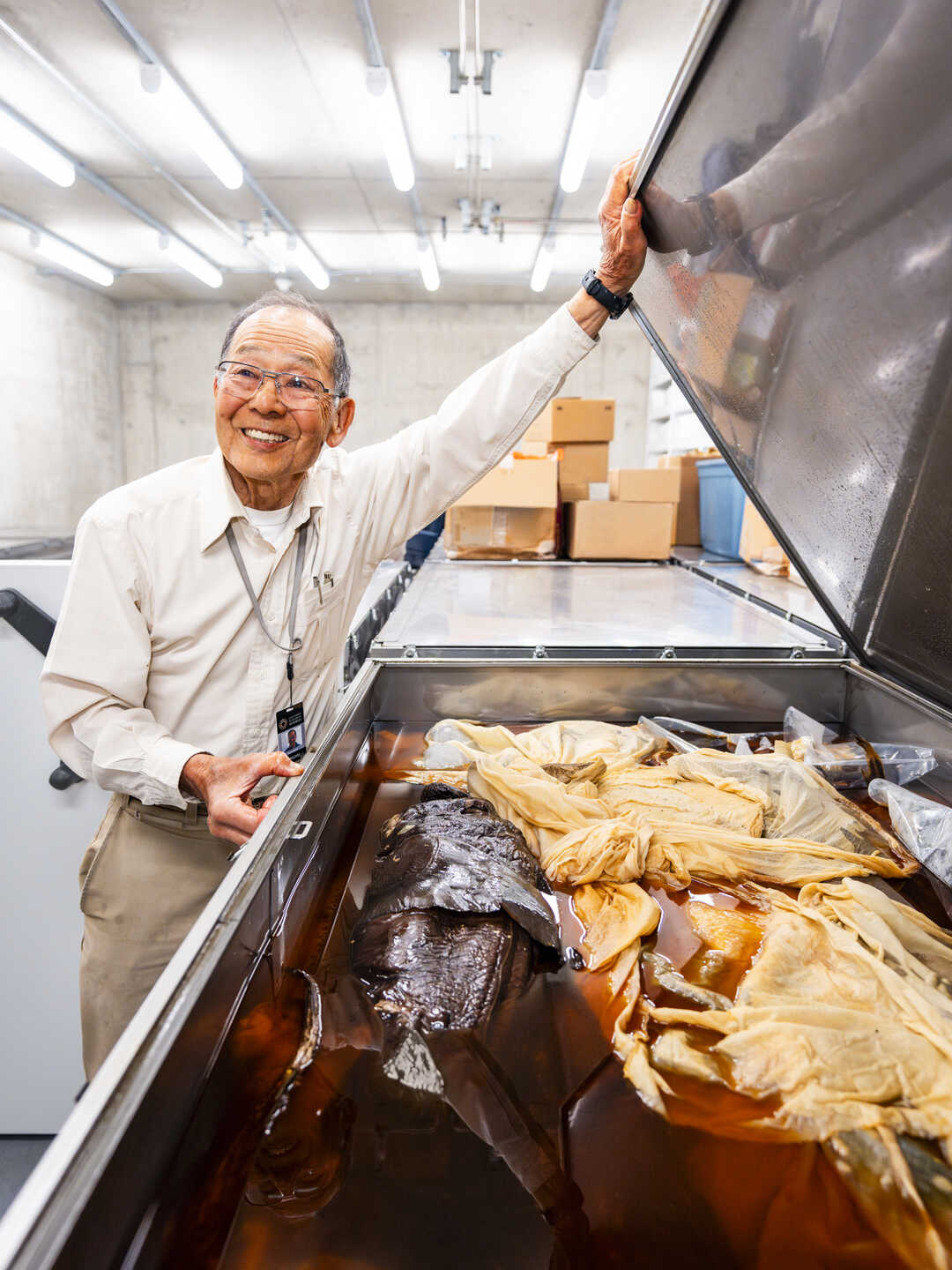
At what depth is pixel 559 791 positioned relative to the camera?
4.44ft

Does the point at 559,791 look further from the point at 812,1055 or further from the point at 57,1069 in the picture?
the point at 57,1069

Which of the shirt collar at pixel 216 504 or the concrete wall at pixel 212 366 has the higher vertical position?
the concrete wall at pixel 212 366

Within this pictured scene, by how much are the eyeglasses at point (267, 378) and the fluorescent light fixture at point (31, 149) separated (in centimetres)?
347

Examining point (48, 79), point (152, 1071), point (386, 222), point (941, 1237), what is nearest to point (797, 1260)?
point (941, 1237)

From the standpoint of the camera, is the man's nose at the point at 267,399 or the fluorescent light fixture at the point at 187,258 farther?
the fluorescent light fixture at the point at 187,258

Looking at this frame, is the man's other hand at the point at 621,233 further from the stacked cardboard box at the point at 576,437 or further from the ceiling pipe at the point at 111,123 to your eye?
the ceiling pipe at the point at 111,123

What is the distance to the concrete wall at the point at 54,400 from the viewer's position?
744 centimetres

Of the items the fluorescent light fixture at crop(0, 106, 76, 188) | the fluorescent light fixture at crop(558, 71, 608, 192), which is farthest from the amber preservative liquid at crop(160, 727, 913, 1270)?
the fluorescent light fixture at crop(0, 106, 76, 188)

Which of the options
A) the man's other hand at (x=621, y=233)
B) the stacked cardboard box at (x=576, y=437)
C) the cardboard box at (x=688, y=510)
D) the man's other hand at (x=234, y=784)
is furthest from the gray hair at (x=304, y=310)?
the cardboard box at (x=688, y=510)

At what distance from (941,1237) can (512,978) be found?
0.48 m

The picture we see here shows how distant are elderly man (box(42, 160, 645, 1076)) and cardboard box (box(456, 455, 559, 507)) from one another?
2.10m

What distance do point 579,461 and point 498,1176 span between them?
3.97 meters

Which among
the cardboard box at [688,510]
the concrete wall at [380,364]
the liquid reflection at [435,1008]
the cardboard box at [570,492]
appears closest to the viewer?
the liquid reflection at [435,1008]

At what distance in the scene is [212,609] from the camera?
4.72 feet
